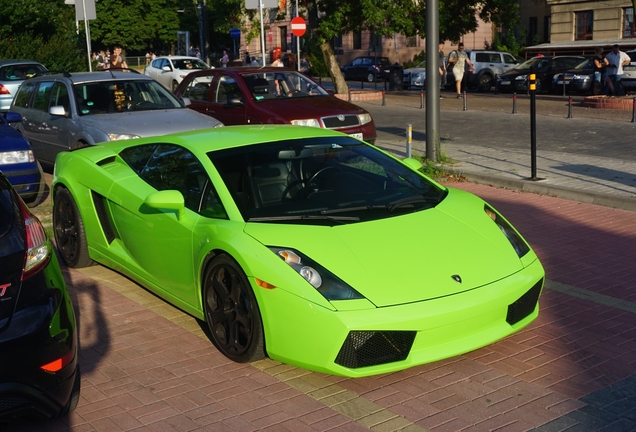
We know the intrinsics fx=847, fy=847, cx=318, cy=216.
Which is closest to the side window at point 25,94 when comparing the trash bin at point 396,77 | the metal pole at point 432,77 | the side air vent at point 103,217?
the metal pole at point 432,77

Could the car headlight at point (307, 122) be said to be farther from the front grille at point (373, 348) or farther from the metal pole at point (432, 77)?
the front grille at point (373, 348)

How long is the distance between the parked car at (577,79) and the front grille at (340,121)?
1688 cm

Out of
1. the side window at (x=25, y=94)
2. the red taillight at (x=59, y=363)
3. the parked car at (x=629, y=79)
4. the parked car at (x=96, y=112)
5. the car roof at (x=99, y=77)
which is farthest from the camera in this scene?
the parked car at (x=629, y=79)

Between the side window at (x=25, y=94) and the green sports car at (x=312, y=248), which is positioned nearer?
the green sports car at (x=312, y=248)

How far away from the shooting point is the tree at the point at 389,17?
26.8 m

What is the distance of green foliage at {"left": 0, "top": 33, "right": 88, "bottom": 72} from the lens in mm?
29531

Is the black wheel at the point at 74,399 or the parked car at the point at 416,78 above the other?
the parked car at the point at 416,78

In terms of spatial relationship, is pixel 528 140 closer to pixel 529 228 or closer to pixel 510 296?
pixel 529 228

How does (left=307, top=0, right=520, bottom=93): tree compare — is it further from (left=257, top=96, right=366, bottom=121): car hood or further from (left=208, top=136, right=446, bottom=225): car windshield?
(left=208, top=136, right=446, bottom=225): car windshield

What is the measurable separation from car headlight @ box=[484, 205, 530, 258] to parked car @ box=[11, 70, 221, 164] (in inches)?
248

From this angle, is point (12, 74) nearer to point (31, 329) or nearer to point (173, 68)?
point (173, 68)

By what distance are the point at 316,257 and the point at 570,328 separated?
6.46ft

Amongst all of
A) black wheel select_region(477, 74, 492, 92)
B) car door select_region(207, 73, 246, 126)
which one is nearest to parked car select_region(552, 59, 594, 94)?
black wheel select_region(477, 74, 492, 92)

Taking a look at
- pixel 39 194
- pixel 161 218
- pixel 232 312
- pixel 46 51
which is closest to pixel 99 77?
pixel 39 194
